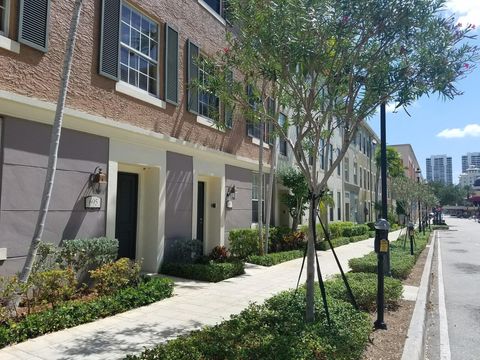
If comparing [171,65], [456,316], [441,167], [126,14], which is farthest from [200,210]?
[441,167]

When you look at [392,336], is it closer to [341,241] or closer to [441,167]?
[341,241]

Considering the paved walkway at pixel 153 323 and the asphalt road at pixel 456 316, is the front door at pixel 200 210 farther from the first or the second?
the asphalt road at pixel 456 316

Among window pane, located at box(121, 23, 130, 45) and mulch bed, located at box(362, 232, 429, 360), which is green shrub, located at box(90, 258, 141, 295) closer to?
mulch bed, located at box(362, 232, 429, 360)

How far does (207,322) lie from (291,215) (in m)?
11.9

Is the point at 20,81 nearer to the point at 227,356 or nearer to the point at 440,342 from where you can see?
the point at 227,356

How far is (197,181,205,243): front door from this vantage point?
43.1 ft

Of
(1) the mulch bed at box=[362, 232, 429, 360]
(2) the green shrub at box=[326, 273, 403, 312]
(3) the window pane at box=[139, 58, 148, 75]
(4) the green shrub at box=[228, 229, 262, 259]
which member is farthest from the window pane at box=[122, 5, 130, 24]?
(1) the mulch bed at box=[362, 232, 429, 360]

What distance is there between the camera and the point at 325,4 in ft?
16.8

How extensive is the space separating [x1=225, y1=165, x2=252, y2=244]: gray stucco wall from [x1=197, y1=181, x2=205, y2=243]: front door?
32.6 inches

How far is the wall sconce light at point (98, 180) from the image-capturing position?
8.21 meters

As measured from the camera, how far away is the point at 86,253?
7609mm

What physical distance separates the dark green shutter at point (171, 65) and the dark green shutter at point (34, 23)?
3728 mm

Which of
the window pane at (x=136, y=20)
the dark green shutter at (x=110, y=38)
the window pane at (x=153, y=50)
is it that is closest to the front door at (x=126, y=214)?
the dark green shutter at (x=110, y=38)

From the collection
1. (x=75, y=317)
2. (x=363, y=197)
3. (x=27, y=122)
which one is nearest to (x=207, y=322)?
(x=75, y=317)
